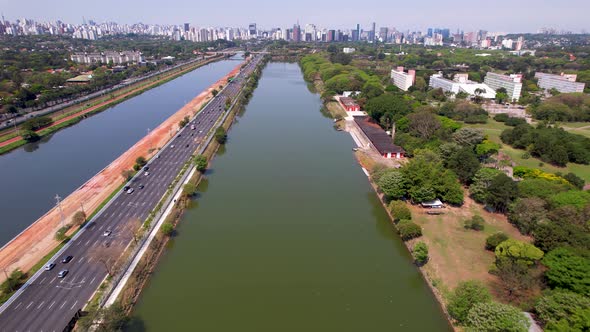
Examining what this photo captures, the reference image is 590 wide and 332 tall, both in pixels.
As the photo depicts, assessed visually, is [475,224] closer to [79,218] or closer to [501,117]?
[79,218]

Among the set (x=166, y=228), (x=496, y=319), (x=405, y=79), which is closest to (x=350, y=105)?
(x=405, y=79)

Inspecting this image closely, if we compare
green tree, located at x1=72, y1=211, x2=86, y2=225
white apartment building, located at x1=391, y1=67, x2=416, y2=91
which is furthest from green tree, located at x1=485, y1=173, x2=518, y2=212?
white apartment building, located at x1=391, y1=67, x2=416, y2=91

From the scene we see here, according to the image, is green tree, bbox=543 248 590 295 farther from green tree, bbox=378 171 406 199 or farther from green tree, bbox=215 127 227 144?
green tree, bbox=215 127 227 144

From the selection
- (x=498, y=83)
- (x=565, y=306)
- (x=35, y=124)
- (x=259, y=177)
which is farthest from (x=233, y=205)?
(x=498, y=83)

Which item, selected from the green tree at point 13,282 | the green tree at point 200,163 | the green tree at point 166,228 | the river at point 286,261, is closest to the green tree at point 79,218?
the green tree at point 13,282

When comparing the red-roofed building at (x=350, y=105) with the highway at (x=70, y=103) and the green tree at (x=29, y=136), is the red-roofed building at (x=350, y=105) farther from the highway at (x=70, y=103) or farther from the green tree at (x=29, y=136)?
the highway at (x=70, y=103)
